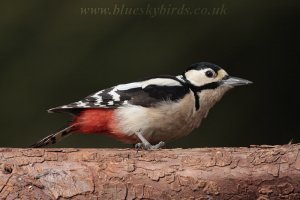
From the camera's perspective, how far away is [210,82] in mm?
4793

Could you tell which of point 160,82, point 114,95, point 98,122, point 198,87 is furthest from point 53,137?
point 198,87

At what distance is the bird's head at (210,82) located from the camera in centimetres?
478

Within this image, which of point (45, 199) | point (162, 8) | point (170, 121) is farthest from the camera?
point (162, 8)

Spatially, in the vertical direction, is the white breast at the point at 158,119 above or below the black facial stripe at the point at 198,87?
below

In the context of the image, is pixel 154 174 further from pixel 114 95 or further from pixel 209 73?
pixel 209 73

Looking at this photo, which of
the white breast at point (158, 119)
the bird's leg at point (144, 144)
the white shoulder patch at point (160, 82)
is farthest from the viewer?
the white shoulder patch at point (160, 82)

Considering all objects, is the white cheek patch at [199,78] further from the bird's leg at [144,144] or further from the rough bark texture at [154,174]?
the rough bark texture at [154,174]

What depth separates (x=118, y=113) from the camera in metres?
4.63

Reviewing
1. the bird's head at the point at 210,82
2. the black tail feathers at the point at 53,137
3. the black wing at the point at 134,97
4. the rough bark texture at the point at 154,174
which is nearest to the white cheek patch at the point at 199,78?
the bird's head at the point at 210,82

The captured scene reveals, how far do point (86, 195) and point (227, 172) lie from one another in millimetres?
659

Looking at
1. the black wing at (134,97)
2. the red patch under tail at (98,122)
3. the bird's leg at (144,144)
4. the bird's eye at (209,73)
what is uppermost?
the bird's eye at (209,73)

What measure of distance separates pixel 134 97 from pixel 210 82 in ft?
1.57

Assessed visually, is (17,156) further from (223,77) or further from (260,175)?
(223,77)

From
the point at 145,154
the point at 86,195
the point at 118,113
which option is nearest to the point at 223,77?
the point at 118,113
